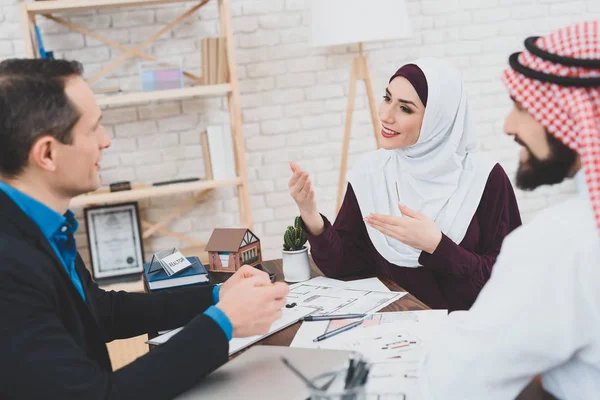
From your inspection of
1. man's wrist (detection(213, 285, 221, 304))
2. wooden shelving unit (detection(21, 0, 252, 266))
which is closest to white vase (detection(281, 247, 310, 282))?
man's wrist (detection(213, 285, 221, 304))

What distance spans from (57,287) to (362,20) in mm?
2143

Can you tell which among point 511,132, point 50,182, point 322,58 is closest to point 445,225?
point 511,132

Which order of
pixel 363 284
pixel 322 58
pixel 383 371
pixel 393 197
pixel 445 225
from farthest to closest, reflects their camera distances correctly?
pixel 322 58 < pixel 393 197 < pixel 445 225 < pixel 363 284 < pixel 383 371

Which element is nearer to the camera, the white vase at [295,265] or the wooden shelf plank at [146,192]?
the white vase at [295,265]

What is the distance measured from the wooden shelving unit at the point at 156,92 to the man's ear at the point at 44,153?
1951mm

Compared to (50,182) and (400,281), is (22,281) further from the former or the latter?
(400,281)

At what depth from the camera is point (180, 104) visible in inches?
133

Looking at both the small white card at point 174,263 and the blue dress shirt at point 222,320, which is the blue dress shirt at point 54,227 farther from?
the small white card at point 174,263

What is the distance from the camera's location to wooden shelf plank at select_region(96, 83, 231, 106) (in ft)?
9.84

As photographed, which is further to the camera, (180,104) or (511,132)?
(180,104)

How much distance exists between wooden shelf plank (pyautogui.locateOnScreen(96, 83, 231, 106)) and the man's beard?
2.17 meters

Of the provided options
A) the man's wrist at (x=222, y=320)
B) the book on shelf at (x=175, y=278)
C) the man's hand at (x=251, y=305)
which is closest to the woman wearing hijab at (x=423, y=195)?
the book on shelf at (x=175, y=278)

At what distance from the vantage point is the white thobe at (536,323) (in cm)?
87

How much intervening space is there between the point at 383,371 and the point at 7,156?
0.75 meters
